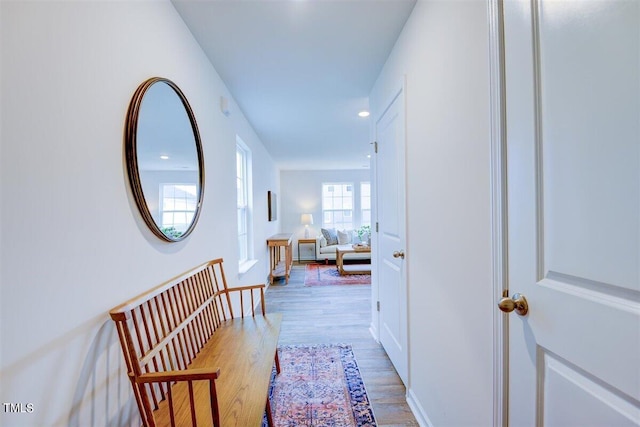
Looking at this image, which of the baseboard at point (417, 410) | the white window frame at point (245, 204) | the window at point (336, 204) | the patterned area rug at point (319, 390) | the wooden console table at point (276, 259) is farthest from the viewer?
the window at point (336, 204)

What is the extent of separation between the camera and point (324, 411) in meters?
1.73

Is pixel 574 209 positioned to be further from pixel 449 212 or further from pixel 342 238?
pixel 342 238

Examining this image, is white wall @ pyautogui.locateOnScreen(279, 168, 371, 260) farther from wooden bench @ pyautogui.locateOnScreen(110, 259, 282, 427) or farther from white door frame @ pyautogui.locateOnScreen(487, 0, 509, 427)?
white door frame @ pyautogui.locateOnScreen(487, 0, 509, 427)

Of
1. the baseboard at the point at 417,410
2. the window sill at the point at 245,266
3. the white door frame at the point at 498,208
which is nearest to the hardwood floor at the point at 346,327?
the baseboard at the point at 417,410

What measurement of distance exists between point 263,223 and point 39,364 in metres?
4.06

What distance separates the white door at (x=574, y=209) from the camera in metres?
0.56

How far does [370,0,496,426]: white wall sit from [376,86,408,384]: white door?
13 cm

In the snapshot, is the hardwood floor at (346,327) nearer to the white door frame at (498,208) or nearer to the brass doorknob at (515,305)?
the white door frame at (498,208)

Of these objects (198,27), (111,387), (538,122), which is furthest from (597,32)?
(198,27)

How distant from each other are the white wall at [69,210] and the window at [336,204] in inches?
244

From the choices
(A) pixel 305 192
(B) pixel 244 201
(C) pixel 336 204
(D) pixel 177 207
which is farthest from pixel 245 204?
(C) pixel 336 204

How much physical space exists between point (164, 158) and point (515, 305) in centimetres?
158

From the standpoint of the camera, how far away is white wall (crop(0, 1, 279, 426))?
72 cm

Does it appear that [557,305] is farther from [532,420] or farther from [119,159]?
[119,159]
